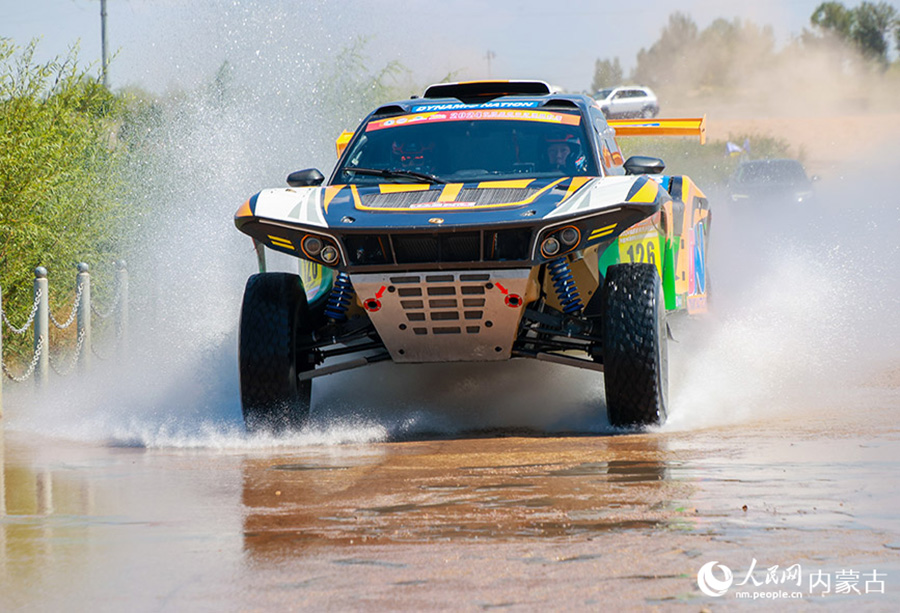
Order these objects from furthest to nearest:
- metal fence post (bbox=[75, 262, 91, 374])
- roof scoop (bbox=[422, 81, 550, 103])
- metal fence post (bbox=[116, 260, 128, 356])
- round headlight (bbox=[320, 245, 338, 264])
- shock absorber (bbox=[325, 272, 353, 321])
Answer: metal fence post (bbox=[116, 260, 128, 356]) < metal fence post (bbox=[75, 262, 91, 374]) < roof scoop (bbox=[422, 81, 550, 103]) < shock absorber (bbox=[325, 272, 353, 321]) < round headlight (bbox=[320, 245, 338, 264])

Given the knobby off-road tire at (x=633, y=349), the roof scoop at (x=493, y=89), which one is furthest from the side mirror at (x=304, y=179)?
the knobby off-road tire at (x=633, y=349)

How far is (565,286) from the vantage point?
263 inches

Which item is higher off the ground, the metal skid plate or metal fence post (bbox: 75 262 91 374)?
the metal skid plate

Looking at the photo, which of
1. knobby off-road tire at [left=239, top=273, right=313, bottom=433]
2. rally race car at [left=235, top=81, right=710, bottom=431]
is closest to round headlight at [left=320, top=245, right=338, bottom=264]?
rally race car at [left=235, top=81, right=710, bottom=431]

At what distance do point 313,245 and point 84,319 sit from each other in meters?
5.14

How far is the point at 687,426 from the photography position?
675 cm

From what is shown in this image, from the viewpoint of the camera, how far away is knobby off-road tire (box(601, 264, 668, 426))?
6324 mm

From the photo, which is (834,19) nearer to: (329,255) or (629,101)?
(629,101)

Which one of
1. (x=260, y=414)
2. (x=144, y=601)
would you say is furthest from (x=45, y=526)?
(x=260, y=414)

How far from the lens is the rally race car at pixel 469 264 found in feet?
20.5

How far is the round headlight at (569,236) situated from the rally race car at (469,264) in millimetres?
15
